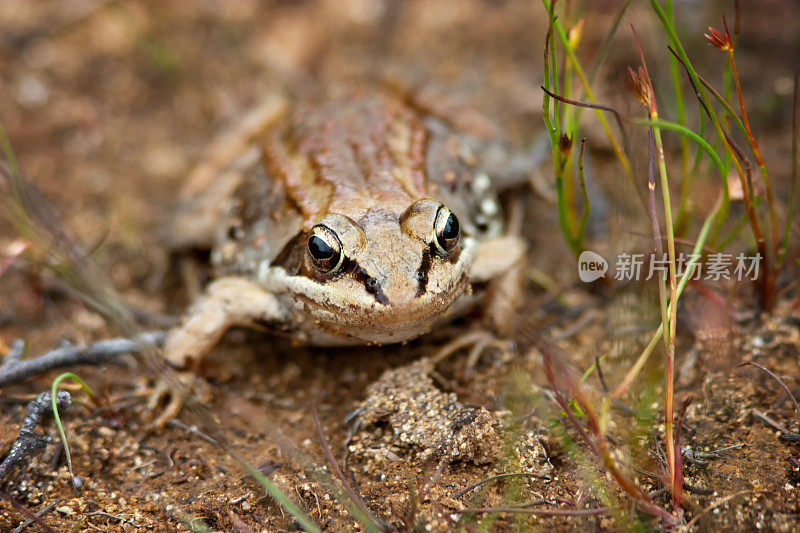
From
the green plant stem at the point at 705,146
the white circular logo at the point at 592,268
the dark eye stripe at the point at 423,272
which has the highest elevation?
the green plant stem at the point at 705,146

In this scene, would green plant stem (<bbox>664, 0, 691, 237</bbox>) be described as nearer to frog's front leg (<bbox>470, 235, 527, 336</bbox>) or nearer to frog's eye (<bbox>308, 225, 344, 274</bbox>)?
frog's front leg (<bbox>470, 235, 527, 336</bbox>)

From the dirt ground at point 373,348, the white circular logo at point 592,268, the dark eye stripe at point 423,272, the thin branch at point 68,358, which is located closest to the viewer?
the dirt ground at point 373,348

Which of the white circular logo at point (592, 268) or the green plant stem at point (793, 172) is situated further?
the white circular logo at point (592, 268)

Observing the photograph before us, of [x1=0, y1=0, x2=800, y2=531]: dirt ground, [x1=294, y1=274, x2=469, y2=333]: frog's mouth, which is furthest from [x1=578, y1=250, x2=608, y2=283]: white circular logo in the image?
[x1=294, y1=274, x2=469, y2=333]: frog's mouth

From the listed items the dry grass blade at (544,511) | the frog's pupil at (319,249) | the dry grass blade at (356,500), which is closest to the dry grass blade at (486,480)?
the dry grass blade at (544,511)

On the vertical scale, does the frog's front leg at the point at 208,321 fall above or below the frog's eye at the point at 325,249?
below

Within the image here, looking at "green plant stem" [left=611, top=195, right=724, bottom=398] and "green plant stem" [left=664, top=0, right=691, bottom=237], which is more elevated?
"green plant stem" [left=664, top=0, right=691, bottom=237]

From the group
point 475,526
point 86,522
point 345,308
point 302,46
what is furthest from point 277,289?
point 302,46

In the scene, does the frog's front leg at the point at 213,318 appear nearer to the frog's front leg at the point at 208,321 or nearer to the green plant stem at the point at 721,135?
the frog's front leg at the point at 208,321

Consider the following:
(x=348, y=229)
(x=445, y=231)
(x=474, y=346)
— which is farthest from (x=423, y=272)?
(x=474, y=346)
